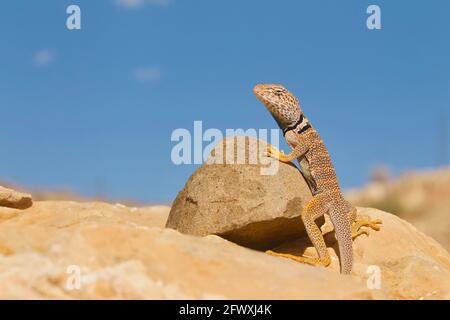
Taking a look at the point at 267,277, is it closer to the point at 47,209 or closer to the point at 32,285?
the point at 32,285

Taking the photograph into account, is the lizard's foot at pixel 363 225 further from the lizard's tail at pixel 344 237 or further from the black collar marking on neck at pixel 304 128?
the black collar marking on neck at pixel 304 128

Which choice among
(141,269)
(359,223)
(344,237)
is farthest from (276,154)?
(141,269)

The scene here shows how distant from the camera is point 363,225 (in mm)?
9383

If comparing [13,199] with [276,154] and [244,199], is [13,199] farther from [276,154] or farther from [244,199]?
[276,154]

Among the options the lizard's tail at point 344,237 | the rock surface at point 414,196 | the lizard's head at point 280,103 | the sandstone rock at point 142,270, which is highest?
the rock surface at point 414,196

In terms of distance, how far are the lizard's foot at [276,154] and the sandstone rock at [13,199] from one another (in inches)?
154

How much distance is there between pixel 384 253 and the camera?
9.00 m

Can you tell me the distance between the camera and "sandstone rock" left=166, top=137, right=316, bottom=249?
7762 millimetres

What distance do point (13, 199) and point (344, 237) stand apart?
200 inches

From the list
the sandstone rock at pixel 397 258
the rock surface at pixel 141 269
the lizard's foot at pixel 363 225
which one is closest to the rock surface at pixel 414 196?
the sandstone rock at pixel 397 258

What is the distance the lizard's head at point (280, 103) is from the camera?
8.98 metres

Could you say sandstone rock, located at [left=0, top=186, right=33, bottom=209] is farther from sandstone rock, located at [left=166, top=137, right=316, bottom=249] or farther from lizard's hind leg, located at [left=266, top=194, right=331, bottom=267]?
lizard's hind leg, located at [left=266, top=194, right=331, bottom=267]
